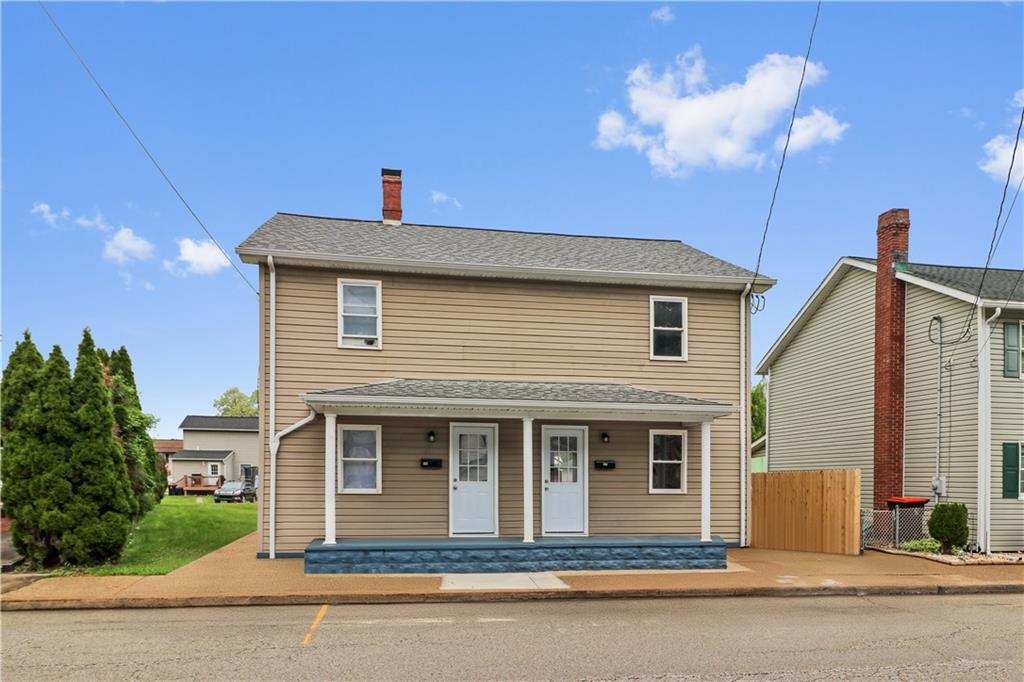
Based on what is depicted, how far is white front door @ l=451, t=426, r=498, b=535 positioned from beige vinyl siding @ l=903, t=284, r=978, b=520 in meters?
9.90

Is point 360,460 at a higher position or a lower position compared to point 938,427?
lower

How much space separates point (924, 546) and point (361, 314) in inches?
480

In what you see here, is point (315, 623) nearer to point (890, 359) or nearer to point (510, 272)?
point (510, 272)

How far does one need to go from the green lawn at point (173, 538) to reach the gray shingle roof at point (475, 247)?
227 inches

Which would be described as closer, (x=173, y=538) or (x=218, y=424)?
(x=173, y=538)

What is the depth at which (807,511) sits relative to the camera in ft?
48.3

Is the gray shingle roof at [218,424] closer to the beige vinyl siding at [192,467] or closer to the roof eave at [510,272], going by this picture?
the beige vinyl siding at [192,467]

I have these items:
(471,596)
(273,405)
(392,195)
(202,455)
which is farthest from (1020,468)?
(202,455)

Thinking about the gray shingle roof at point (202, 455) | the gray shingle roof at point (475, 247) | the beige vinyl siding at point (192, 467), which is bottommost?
the beige vinyl siding at point (192, 467)

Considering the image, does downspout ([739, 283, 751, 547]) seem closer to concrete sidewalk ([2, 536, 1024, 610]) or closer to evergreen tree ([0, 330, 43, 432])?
concrete sidewalk ([2, 536, 1024, 610])

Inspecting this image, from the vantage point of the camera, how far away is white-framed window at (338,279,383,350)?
529 inches

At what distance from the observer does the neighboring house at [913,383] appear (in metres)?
14.4

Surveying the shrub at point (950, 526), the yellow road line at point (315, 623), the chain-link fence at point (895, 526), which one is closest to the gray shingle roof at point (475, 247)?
the shrub at point (950, 526)

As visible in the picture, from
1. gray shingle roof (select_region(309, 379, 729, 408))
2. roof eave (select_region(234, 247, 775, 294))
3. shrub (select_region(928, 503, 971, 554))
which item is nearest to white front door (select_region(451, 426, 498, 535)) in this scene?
gray shingle roof (select_region(309, 379, 729, 408))
